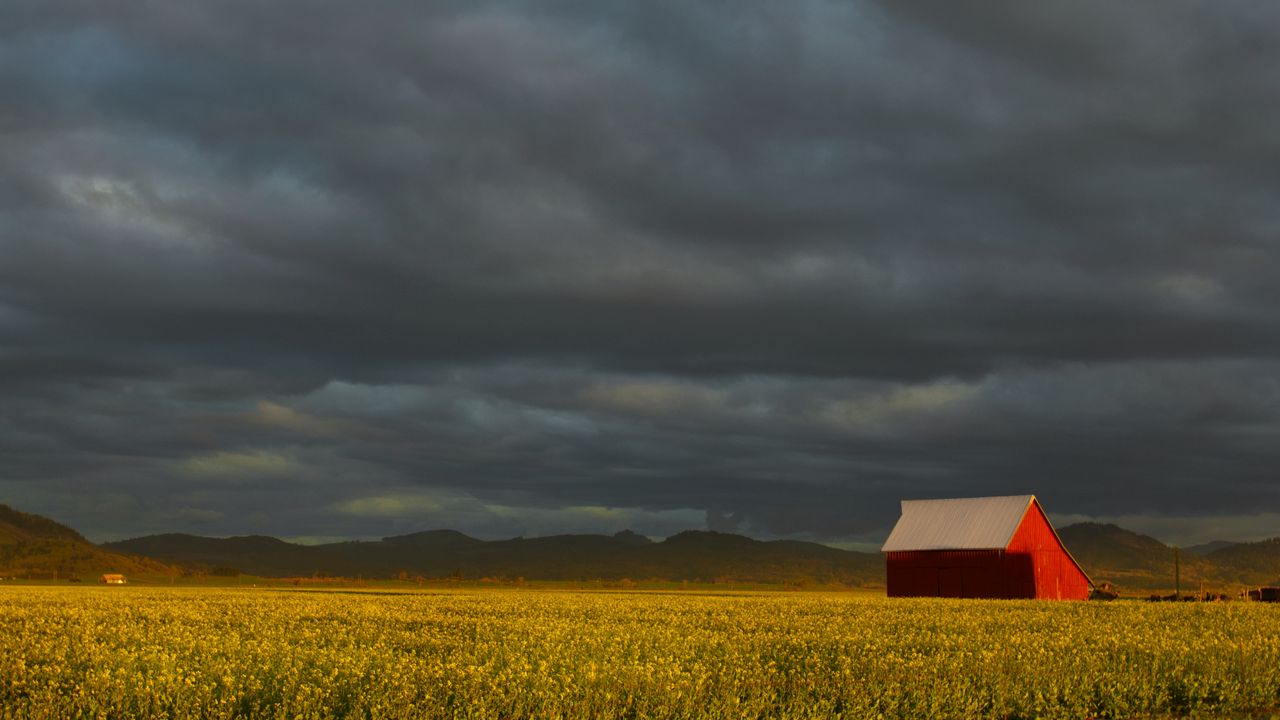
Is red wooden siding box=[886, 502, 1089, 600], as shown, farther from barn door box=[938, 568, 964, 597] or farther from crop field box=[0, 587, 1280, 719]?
crop field box=[0, 587, 1280, 719]

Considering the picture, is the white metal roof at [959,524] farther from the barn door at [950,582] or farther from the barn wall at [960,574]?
the barn door at [950,582]

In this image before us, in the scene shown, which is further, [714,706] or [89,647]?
[89,647]

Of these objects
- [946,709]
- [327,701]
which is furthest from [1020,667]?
[327,701]

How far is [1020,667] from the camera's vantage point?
22.3 metres

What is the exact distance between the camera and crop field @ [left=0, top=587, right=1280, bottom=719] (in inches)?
705

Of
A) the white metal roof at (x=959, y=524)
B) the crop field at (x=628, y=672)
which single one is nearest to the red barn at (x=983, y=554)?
the white metal roof at (x=959, y=524)

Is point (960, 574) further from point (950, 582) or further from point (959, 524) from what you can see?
point (959, 524)

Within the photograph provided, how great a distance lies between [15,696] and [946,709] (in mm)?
17458

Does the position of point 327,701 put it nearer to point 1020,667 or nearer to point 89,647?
point 89,647

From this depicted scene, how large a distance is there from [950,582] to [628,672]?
70571 millimetres

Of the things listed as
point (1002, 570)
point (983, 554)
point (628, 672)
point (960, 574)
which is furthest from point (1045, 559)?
point (628, 672)

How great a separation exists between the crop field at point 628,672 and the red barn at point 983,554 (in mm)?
50094

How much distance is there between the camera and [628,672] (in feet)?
63.4

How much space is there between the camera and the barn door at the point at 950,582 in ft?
275
